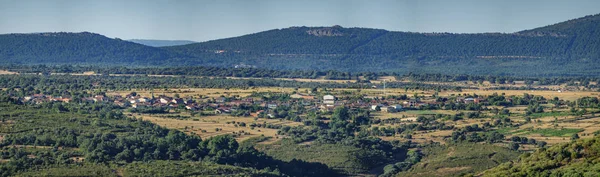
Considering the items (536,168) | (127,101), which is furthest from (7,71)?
(536,168)

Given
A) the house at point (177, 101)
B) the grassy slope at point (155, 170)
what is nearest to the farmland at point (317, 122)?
the house at point (177, 101)

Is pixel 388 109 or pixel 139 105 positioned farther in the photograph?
pixel 388 109

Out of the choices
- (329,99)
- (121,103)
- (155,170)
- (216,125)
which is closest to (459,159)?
(155,170)

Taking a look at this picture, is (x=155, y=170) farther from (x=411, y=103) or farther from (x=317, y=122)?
(x=411, y=103)

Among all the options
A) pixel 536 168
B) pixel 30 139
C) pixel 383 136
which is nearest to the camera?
pixel 536 168

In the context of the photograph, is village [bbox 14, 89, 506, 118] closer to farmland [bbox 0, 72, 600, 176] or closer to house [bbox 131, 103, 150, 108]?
house [bbox 131, 103, 150, 108]

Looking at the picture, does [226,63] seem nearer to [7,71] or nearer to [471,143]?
[7,71]
